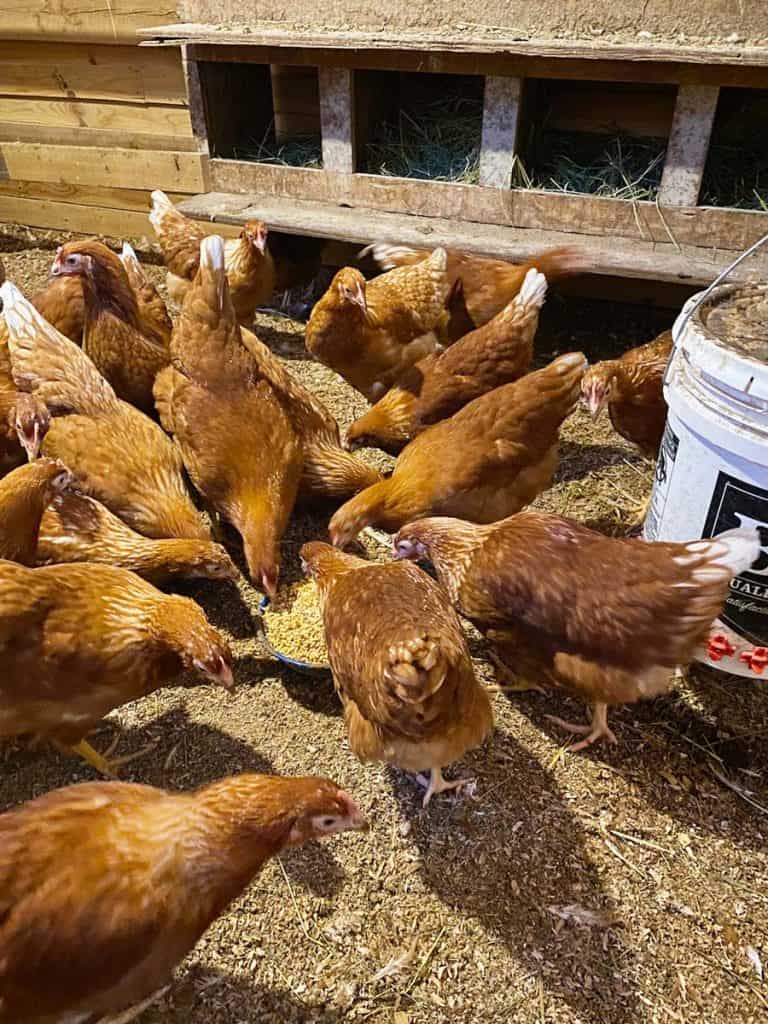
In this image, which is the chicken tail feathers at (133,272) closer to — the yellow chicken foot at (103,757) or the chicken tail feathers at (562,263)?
the chicken tail feathers at (562,263)

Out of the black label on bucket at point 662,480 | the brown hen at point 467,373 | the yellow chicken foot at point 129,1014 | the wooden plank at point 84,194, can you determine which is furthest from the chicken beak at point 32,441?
the wooden plank at point 84,194

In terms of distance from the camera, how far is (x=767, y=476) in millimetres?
1827

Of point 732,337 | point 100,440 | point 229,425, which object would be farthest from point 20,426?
point 732,337

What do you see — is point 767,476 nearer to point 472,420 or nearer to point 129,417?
point 472,420

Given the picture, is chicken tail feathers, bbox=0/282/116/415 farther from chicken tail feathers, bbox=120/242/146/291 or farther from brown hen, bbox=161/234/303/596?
chicken tail feathers, bbox=120/242/146/291

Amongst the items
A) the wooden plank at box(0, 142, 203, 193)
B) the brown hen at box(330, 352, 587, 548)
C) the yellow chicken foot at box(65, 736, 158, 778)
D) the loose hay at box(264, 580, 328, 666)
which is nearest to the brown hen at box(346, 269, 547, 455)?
the brown hen at box(330, 352, 587, 548)

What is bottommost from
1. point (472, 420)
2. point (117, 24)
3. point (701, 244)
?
point (472, 420)

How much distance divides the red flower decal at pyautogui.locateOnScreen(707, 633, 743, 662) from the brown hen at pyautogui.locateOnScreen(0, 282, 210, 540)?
1751 mm

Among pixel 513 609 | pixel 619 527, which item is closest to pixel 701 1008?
pixel 513 609

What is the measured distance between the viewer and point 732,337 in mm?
2020

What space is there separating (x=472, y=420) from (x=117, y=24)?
4.42 m

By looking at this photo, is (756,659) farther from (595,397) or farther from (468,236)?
(468,236)

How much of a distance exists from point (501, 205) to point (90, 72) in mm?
3530

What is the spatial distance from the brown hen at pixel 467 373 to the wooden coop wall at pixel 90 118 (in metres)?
2.77
